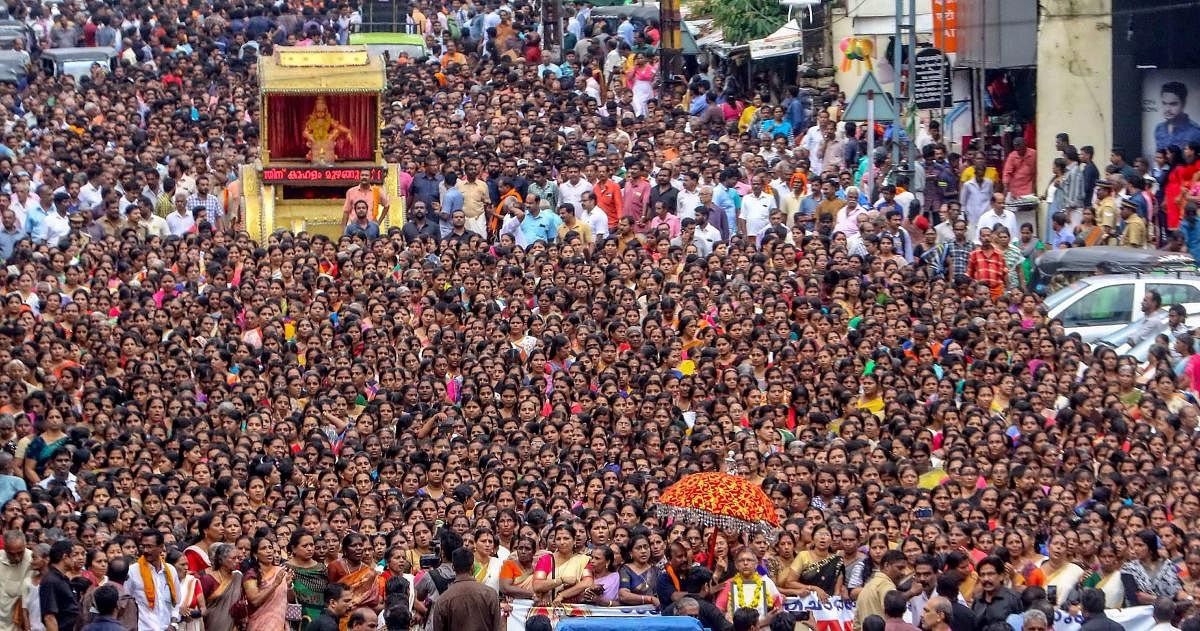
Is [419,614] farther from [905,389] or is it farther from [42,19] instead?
[42,19]

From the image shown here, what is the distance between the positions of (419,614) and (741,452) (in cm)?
365

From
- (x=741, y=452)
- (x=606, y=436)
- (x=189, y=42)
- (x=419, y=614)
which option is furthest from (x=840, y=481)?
(x=189, y=42)

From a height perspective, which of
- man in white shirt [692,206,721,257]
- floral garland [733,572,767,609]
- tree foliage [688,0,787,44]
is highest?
tree foliage [688,0,787,44]

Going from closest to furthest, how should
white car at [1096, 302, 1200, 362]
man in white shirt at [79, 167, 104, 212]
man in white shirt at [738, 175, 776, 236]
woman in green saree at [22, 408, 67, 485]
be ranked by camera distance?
woman in green saree at [22, 408, 67, 485]
white car at [1096, 302, 1200, 362]
man in white shirt at [738, 175, 776, 236]
man in white shirt at [79, 167, 104, 212]

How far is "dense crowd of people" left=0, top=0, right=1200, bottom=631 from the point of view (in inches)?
544

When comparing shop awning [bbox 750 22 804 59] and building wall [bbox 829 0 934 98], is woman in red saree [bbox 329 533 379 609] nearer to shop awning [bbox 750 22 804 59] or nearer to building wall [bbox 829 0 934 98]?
building wall [bbox 829 0 934 98]

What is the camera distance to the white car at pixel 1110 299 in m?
20.2

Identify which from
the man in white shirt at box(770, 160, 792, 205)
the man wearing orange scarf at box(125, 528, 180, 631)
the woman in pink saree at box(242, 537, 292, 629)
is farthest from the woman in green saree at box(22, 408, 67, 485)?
the man in white shirt at box(770, 160, 792, 205)

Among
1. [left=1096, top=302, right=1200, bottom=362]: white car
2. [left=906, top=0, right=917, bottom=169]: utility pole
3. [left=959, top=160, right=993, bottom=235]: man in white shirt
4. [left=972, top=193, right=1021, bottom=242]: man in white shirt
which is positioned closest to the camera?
[left=1096, top=302, right=1200, bottom=362]: white car

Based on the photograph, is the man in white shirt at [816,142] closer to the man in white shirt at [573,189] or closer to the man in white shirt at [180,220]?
the man in white shirt at [573,189]

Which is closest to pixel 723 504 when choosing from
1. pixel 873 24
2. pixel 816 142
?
pixel 816 142

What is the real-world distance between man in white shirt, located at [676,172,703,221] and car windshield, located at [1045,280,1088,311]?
13.7ft

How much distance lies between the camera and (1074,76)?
87.5ft

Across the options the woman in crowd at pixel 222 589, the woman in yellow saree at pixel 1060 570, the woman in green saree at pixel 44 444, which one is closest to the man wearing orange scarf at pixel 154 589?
the woman in crowd at pixel 222 589
